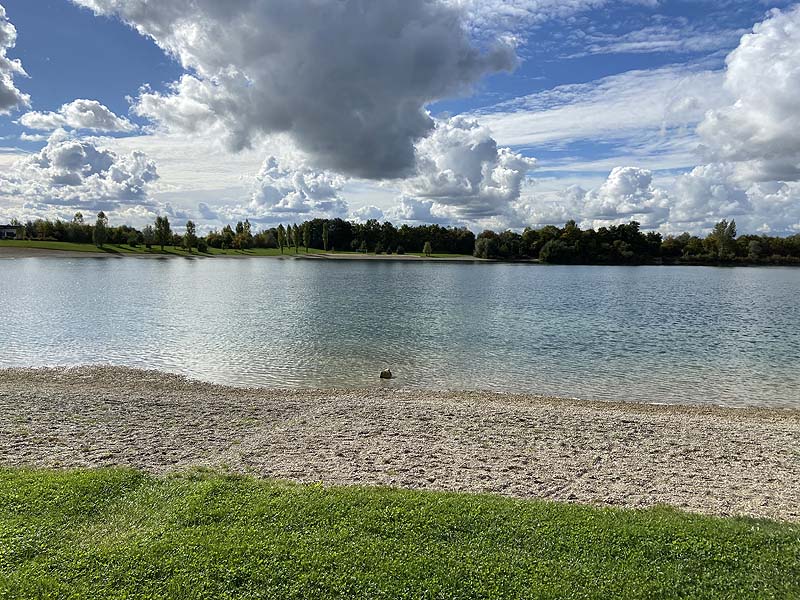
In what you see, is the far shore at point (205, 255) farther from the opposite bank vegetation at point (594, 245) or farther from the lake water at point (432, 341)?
the lake water at point (432, 341)

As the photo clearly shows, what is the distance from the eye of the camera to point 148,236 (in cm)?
18088

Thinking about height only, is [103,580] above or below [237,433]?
above

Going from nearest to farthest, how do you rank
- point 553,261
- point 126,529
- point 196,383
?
1. point 126,529
2. point 196,383
3. point 553,261

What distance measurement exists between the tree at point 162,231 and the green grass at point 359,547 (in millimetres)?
179511

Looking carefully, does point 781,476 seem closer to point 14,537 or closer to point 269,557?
point 269,557

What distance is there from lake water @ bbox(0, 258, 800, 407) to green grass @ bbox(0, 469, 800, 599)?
13389 mm

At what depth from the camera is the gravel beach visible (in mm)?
9992

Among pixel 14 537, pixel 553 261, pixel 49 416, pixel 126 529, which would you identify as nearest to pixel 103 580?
pixel 126 529

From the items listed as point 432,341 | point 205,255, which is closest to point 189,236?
point 205,255

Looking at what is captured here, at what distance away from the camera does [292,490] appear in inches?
344

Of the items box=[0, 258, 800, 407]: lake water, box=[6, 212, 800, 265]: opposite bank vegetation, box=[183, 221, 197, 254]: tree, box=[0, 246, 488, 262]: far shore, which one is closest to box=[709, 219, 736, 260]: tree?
box=[6, 212, 800, 265]: opposite bank vegetation

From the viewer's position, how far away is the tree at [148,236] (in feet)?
580

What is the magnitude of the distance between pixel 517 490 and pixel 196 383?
15.7 metres

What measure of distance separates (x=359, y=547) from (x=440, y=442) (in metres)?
6.18
